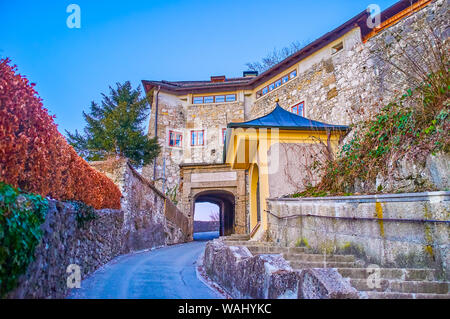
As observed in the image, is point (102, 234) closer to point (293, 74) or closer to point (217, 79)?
point (293, 74)

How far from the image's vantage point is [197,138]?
2230cm

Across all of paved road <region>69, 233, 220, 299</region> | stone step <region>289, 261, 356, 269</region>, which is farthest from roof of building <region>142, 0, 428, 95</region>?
paved road <region>69, 233, 220, 299</region>

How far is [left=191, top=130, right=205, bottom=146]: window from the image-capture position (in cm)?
2215

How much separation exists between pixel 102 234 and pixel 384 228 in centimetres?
A: 574

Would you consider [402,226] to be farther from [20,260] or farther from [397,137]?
[20,260]

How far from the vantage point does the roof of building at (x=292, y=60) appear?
48.3ft

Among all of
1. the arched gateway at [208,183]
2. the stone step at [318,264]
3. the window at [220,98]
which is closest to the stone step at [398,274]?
the stone step at [318,264]

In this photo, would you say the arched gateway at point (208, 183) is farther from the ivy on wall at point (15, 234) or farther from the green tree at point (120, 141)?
the ivy on wall at point (15, 234)

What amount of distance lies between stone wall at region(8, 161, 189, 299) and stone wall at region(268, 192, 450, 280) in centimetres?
404

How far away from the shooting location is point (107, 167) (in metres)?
9.55

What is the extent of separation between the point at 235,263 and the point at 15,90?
3.69m

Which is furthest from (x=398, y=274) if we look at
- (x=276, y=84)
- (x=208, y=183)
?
(x=276, y=84)

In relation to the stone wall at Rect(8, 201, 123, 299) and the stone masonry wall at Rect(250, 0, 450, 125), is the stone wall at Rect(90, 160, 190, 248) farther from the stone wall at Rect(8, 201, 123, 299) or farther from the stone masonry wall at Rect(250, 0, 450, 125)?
the stone masonry wall at Rect(250, 0, 450, 125)

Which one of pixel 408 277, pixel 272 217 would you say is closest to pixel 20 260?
pixel 408 277
